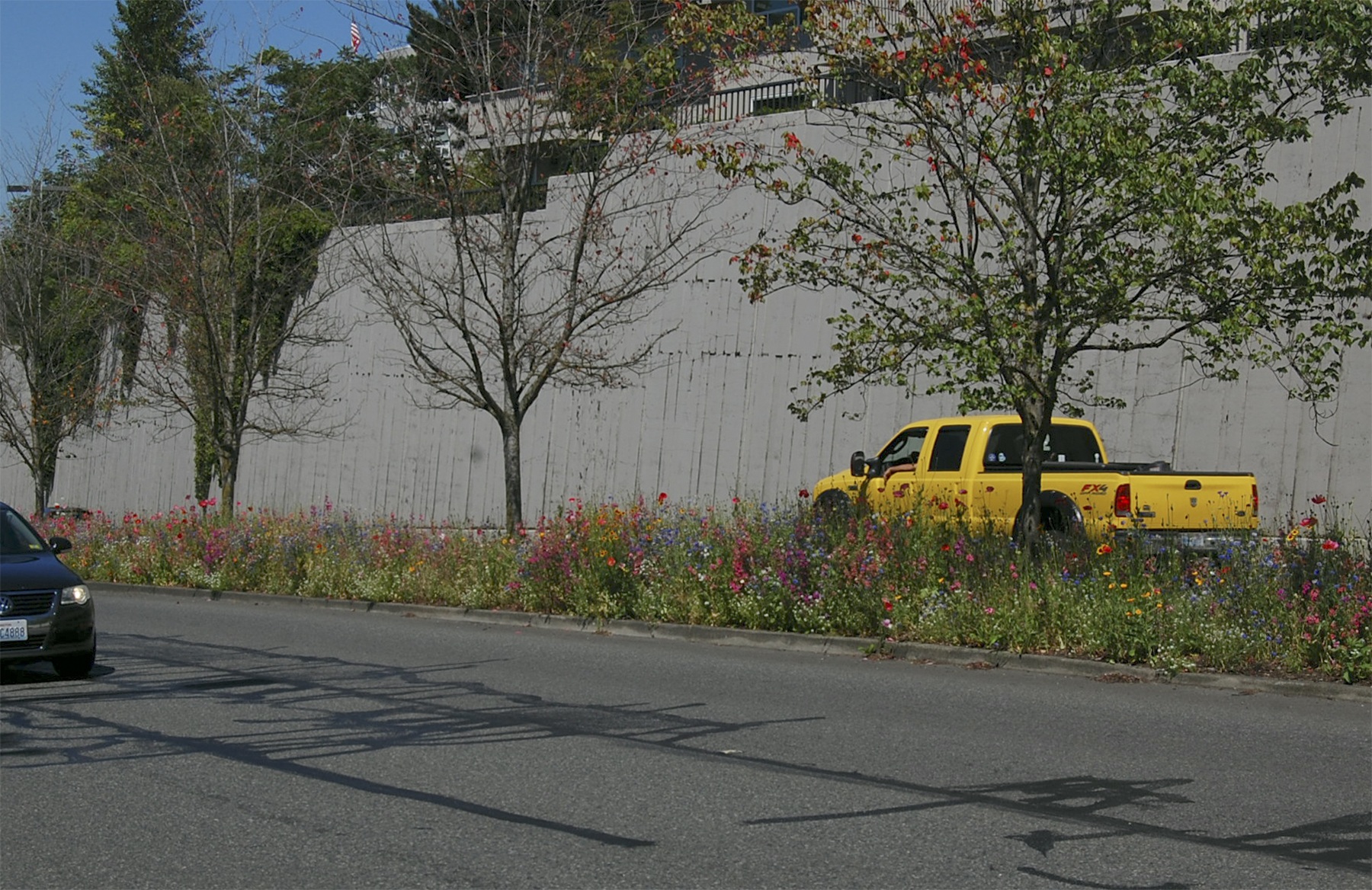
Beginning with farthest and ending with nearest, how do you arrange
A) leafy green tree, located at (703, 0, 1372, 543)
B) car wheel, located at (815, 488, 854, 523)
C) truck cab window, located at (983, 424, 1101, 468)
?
1. truck cab window, located at (983, 424, 1101, 468)
2. car wheel, located at (815, 488, 854, 523)
3. leafy green tree, located at (703, 0, 1372, 543)

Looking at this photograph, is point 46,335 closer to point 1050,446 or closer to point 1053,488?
point 1050,446

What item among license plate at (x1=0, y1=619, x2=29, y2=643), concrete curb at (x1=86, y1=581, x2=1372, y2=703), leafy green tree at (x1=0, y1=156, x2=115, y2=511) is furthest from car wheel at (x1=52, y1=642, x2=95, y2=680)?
leafy green tree at (x1=0, y1=156, x2=115, y2=511)

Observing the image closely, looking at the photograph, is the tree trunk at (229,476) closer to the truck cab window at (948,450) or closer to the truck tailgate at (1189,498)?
the truck cab window at (948,450)

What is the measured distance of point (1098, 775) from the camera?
315 inches

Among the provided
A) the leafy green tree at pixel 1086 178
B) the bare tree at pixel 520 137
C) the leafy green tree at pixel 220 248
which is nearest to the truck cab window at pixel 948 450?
the leafy green tree at pixel 1086 178

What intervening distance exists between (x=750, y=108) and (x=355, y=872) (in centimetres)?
3209

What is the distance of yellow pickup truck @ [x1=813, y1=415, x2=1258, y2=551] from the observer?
15695 millimetres

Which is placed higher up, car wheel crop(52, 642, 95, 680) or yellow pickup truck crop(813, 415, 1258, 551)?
yellow pickup truck crop(813, 415, 1258, 551)

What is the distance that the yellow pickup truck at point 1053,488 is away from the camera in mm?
15695

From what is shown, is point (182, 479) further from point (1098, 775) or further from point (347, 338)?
point (1098, 775)

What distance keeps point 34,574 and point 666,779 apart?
688 centimetres

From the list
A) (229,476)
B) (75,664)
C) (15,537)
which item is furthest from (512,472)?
(75,664)

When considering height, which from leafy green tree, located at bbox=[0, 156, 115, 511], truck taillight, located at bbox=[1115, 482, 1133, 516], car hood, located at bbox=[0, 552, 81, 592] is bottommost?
car hood, located at bbox=[0, 552, 81, 592]

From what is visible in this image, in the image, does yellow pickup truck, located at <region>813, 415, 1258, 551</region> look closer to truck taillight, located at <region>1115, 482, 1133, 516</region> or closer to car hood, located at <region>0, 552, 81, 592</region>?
truck taillight, located at <region>1115, 482, 1133, 516</region>
